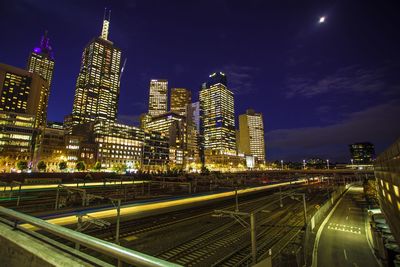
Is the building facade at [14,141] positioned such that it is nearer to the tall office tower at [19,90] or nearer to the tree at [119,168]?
the tree at [119,168]

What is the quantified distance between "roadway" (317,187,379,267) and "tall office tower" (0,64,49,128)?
19093cm

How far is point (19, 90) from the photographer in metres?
160

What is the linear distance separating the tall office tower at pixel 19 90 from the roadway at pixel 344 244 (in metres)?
191

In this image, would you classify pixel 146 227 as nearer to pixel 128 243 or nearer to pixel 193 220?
pixel 128 243

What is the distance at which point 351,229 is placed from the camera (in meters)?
28.3

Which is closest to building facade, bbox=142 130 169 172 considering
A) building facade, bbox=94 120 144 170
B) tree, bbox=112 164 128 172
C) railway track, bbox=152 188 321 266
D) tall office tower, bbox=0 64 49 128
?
building facade, bbox=94 120 144 170

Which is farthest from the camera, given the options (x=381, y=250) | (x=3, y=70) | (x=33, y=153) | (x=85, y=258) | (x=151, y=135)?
(x=151, y=135)

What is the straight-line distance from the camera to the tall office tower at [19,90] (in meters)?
156

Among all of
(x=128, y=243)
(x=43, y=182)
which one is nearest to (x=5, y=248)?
(x=128, y=243)

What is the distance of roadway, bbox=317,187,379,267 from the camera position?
19.3 metres

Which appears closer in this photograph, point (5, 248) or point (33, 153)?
point (5, 248)

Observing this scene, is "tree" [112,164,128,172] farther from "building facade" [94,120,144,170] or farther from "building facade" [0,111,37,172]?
"building facade" [0,111,37,172]

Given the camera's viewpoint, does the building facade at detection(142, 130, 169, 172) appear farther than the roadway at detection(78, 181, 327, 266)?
Yes

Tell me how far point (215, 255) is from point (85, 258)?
15.6 metres
